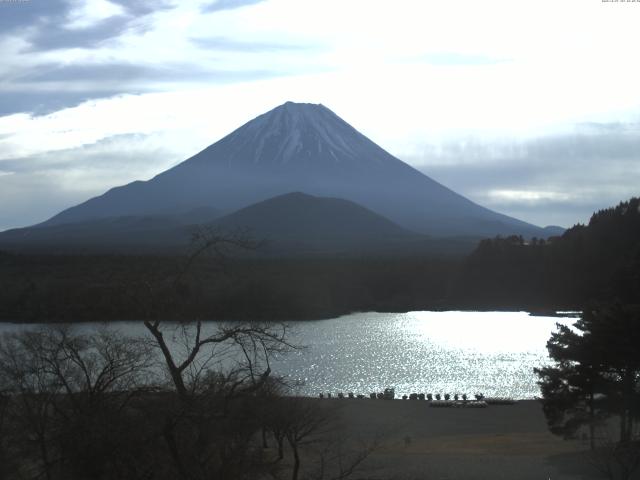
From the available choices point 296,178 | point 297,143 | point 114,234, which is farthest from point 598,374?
point 297,143

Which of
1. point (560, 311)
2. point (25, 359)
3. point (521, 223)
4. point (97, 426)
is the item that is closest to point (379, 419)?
point (25, 359)

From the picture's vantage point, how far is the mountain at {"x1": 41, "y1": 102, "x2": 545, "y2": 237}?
114 m

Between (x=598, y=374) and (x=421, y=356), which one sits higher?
(x=598, y=374)

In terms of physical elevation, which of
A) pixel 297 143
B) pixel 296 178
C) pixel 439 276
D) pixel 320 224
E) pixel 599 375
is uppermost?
pixel 297 143

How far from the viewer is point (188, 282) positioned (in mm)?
6844

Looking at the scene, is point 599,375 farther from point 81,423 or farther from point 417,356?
point 417,356

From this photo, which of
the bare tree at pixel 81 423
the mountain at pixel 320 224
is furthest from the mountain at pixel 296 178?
the bare tree at pixel 81 423

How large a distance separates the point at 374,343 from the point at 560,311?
1844 cm

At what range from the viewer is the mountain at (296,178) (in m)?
114

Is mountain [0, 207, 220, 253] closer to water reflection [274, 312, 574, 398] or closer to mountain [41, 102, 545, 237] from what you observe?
mountain [41, 102, 545, 237]

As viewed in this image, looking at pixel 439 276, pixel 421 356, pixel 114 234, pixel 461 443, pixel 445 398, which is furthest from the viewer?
pixel 114 234

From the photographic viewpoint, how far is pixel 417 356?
2738cm

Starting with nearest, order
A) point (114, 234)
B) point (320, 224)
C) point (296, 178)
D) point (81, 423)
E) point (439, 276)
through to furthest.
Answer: point (81, 423), point (439, 276), point (114, 234), point (320, 224), point (296, 178)

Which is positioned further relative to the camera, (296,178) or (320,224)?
(296,178)
